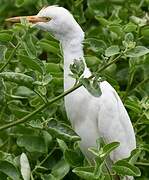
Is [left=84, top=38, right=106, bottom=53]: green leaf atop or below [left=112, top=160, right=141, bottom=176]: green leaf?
atop

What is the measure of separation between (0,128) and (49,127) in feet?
0.44

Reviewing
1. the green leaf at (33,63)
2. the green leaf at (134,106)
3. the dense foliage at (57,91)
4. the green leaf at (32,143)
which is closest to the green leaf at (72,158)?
the dense foliage at (57,91)

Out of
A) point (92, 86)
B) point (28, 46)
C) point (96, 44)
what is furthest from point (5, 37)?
point (92, 86)

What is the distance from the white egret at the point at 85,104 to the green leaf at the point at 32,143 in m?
0.13

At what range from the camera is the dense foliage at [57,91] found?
6.31 feet

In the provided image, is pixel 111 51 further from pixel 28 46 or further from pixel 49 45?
pixel 49 45

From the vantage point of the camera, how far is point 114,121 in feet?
8.00

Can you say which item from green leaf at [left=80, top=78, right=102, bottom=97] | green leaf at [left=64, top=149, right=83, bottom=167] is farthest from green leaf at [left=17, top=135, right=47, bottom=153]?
green leaf at [left=80, top=78, right=102, bottom=97]

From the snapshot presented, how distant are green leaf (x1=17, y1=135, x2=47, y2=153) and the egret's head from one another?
0.34 m

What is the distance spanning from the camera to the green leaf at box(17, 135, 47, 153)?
2355 millimetres

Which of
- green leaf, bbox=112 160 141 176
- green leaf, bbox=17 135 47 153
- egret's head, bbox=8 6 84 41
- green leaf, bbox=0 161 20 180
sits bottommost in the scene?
green leaf, bbox=17 135 47 153

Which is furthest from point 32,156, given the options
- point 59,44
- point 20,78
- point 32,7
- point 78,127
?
point 32,7

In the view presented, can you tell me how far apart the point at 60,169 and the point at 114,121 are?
249 millimetres

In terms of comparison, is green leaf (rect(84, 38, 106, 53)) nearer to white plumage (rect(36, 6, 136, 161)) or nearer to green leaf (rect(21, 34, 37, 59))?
green leaf (rect(21, 34, 37, 59))
